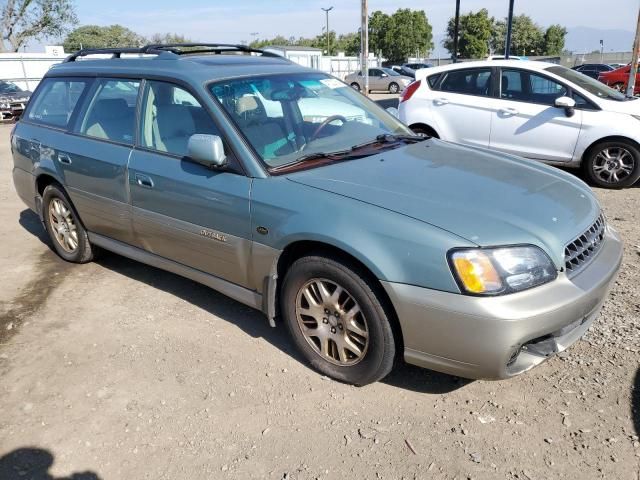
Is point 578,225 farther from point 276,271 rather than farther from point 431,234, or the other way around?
point 276,271

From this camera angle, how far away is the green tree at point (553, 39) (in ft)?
255

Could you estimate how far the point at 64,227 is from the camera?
192 inches

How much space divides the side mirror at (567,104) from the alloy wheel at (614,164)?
2.05 feet

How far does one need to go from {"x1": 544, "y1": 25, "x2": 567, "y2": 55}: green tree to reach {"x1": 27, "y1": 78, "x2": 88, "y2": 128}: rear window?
83.5 meters

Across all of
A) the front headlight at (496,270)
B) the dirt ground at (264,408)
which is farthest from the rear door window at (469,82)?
the front headlight at (496,270)

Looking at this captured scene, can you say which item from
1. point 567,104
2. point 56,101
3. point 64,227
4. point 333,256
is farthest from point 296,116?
point 567,104

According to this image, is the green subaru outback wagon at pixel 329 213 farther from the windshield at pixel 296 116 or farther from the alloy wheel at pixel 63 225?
the alloy wheel at pixel 63 225

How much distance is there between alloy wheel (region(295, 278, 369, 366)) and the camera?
2881mm

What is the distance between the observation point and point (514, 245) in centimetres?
252

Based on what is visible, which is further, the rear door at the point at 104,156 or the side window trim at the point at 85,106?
the side window trim at the point at 85,106

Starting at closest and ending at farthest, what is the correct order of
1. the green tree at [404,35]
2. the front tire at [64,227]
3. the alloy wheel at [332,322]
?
the alloy wheel at [332,322], the front tire at [64,227], the green tree at [404,35]

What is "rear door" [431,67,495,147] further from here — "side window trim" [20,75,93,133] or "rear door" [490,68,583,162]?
"side window trim" [20,75,93,133]

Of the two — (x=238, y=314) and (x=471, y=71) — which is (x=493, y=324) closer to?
(x=238, y=314)

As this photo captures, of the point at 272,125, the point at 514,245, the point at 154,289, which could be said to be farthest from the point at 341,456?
the point at 154,289
